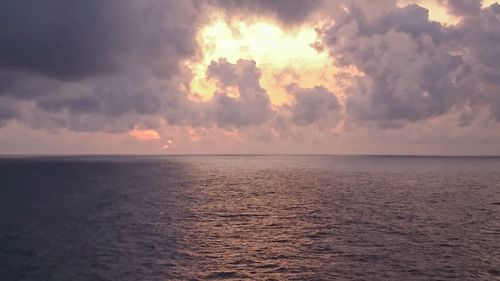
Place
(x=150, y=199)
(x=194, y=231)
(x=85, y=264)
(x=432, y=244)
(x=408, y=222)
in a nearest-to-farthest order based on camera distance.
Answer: (x=85, y=264) → (x=432, y=244) → (x=194, y=231) → (x=408, y=222) → (x=150, y=199)

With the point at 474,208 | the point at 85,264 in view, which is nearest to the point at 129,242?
the point at 85,264

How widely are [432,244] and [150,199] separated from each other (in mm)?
74993

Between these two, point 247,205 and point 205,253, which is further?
point 247,205

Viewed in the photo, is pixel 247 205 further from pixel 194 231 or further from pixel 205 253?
pixel 205 253

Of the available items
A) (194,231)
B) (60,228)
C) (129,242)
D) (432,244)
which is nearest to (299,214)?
(194,231)

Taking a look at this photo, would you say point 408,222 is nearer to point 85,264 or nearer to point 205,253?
point 205,253

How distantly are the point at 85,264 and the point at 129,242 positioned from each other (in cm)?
1160

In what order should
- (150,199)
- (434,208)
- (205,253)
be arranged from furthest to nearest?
(150,199)
(434,208)
(205,253)

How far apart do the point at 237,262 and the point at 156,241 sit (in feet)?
52.5

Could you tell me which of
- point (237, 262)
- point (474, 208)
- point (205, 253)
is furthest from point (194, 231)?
point (474, 208)

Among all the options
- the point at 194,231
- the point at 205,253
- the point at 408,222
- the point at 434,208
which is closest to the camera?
the point at 205,253

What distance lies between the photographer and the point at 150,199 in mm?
A: 114688

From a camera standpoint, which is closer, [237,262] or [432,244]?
[237,262]

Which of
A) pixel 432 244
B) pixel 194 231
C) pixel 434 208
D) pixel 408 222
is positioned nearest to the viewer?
pixel 432 244
